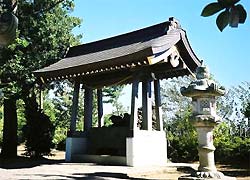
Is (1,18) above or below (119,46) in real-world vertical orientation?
below

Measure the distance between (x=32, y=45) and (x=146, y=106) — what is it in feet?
19.7

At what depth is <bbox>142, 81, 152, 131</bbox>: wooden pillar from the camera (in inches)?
461

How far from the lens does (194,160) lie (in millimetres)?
14688

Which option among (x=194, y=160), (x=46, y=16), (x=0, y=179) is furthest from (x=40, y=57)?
(x=194, y=160)

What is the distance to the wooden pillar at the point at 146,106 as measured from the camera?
1171 cm

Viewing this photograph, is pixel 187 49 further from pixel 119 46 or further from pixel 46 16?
pixel 46 16

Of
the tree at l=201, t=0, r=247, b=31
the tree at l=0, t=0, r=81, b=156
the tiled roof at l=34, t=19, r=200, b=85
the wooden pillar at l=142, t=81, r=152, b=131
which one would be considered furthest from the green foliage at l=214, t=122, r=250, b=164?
the tree at l=201, t=0, r=247, b=31

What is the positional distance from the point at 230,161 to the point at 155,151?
399 centimetres

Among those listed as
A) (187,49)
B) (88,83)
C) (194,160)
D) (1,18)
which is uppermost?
(187,49)

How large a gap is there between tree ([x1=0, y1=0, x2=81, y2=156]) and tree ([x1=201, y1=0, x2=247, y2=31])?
1277 centimetres

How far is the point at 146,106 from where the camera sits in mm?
11867

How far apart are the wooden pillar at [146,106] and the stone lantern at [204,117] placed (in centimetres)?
362

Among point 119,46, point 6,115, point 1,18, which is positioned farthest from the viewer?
point 6,115

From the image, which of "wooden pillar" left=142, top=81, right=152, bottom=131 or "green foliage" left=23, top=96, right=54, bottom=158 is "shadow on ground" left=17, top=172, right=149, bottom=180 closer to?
"wooden pillar" left=142, top=81, right=152, bottom=131
